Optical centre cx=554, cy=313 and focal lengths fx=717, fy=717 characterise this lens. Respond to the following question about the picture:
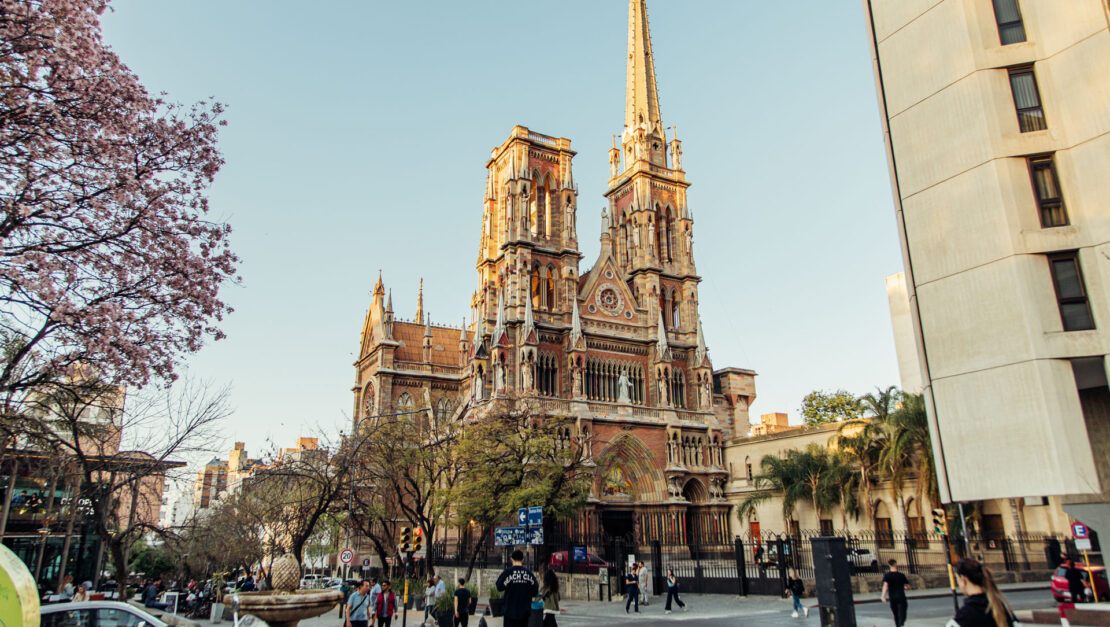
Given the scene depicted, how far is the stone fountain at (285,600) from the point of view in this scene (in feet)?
27.6

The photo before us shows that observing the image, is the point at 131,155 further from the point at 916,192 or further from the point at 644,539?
the point at 644,539

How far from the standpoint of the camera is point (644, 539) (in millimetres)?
40562

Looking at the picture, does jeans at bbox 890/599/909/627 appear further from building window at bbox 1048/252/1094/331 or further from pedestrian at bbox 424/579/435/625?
pedestrian at bbox 424/579/435/625

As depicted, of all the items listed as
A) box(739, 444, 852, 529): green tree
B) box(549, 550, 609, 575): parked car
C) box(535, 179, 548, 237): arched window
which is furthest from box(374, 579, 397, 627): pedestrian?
box(535, 179, 548, 237): arched window

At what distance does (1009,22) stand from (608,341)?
33263mm

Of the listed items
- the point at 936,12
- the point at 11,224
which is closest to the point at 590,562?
the point at 936,12

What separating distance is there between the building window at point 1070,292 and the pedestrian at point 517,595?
10.3 m

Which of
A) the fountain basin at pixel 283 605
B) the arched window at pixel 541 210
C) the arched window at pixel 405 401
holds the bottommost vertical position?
the fountain basin at pixel 283 605

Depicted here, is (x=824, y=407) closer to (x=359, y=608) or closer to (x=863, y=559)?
(x=863, y=559)

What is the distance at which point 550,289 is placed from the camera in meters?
47.0

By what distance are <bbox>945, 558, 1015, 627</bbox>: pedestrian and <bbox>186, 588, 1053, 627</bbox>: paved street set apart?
11249mm

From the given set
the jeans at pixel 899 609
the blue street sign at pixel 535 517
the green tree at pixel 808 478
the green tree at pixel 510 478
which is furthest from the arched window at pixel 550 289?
the jeans at pixel 899 609

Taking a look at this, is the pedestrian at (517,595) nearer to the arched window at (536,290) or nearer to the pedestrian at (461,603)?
the pedestrian at (461,603)

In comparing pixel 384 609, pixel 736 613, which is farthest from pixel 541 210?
pixel 384 609
